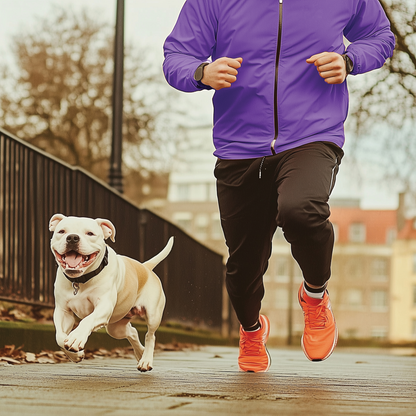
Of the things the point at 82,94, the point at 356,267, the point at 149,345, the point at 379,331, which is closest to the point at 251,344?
the point at 149,345

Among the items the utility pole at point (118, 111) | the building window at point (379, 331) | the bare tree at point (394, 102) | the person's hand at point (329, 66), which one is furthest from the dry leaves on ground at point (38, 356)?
the building window at point (379, 331)

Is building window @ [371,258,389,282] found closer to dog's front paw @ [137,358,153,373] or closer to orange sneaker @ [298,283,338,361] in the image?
orange sneaker @ [298,283,338,361]

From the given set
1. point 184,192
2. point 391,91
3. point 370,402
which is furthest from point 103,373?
point 184,192

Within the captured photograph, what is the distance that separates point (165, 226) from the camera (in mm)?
9234

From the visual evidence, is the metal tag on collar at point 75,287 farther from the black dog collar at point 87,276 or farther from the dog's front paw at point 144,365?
the dog's front paw at point 144,365

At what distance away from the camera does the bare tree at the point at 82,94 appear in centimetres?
2583

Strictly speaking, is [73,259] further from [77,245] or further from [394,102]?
[394,102]

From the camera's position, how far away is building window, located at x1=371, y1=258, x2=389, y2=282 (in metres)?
76.1

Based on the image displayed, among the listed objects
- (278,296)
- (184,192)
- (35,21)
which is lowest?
(278,296)

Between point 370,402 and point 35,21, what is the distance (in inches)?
985

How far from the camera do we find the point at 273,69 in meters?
3.82

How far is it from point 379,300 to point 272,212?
7563 centimetres

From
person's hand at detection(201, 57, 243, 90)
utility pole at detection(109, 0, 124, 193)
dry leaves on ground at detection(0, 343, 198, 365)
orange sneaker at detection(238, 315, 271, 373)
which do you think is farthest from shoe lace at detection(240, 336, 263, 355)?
utility pole at detection(109, 0, 124, 193)

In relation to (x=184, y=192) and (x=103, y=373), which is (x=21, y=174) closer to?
(x=103, y=373)
